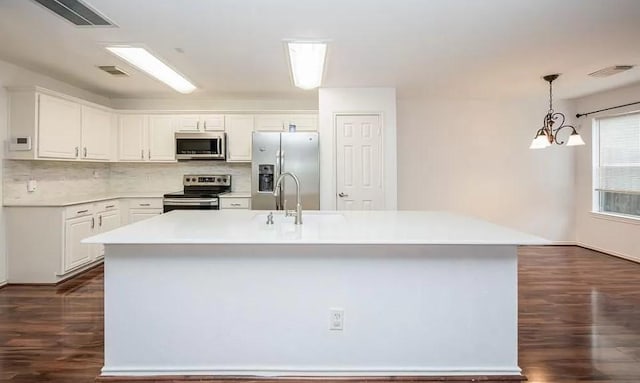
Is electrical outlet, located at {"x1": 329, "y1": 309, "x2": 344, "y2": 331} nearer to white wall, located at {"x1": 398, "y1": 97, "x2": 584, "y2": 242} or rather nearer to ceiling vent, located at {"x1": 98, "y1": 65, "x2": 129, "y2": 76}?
ceiling vent, located at {"x1": 98, "y1": 65, "x2": 129, "y2": 76}

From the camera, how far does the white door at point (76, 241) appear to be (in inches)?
168

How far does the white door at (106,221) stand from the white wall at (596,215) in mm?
6816

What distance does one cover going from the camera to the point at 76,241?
4426mm

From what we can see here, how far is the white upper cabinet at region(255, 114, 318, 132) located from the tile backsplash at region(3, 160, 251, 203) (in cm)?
76

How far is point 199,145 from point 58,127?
163 cm

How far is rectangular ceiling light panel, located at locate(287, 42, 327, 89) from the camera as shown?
3.52 metres

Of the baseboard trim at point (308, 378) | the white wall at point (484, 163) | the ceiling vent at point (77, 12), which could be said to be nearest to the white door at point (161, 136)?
the ceiling vent at point (77, 12)

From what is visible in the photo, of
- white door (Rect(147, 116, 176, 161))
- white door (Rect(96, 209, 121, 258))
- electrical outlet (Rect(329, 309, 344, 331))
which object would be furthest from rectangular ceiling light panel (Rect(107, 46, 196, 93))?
electrical outlet (Rect(329, 309, 344, 331))

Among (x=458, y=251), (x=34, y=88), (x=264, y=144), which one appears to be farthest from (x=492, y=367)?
(x=34, y=88)

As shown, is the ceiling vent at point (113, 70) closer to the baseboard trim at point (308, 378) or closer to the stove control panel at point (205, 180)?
the stove control panel at point (205, 180)

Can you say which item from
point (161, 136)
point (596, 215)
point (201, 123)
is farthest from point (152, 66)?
point (596, 215)

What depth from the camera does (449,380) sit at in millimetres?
2238

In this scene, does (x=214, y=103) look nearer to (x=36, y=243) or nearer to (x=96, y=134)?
(x=96, y=134)

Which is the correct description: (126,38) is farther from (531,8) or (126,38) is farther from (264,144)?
(531,8)
